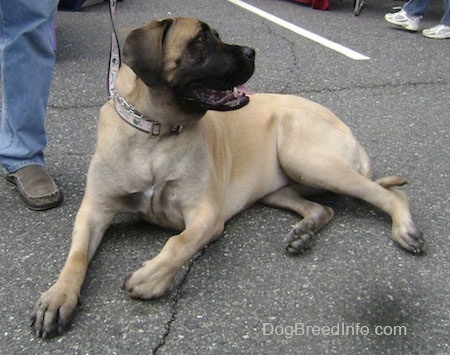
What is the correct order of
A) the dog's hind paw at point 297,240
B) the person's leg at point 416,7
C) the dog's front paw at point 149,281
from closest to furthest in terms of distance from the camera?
the dog's front paw at point 149,281 < the dog's hind paw at point 297,240 < the person's leg at point 416,7

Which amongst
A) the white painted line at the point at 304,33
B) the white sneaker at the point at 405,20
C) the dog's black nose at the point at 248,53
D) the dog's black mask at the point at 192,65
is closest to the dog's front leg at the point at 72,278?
the dog's black mask at the point at 192,65

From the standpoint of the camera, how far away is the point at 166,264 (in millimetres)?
2547

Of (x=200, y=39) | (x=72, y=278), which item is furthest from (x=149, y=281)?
(x=200, y=39)

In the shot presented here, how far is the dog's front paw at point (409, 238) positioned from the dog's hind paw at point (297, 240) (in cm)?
41

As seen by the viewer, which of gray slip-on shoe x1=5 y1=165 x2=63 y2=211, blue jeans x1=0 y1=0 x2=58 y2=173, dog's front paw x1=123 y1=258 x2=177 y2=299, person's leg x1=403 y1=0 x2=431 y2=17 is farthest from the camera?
person's leg x1=403 y1=0 x2=431 y2=17

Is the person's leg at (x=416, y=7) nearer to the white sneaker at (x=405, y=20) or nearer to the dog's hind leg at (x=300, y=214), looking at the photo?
the white sneaker at (x=405, y=20)

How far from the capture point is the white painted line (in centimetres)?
609

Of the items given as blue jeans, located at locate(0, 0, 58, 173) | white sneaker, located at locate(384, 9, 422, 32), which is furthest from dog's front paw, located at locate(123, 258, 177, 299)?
white sneaker, located at locate(384, 9, 422, 32)

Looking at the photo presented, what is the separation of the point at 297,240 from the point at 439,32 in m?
4.55

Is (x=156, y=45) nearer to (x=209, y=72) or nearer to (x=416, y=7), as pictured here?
(x=209, y=72)

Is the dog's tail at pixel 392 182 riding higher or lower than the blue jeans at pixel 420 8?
higher

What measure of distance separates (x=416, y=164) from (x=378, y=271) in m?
1.31

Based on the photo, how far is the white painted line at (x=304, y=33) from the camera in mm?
6094

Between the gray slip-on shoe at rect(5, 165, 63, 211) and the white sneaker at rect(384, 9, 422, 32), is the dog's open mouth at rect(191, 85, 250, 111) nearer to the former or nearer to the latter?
the gray slip-on shoe at rect(5, 165, 63, 211)
